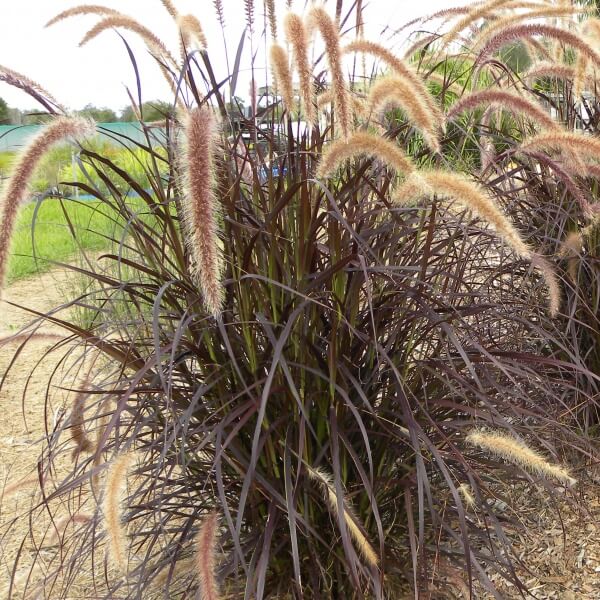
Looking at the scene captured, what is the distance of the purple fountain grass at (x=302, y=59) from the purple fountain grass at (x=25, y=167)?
0.47 metres

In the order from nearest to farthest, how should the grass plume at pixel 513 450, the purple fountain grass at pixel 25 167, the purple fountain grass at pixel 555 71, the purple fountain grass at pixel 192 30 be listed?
the purple fountain grass at pixel 25 167 → the grass plume at pixel 513 450 → the purple fountain grass at pixel 192 30 → the purple fountain grass at pixel 555 71

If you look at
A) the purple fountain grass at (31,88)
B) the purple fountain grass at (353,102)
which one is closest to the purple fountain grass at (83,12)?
the purple fountain grass at (31,88)

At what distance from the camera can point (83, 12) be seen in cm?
196

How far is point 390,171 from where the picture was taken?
211 centimetres

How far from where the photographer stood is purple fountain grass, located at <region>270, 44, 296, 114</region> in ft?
5.27

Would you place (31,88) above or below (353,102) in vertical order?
above

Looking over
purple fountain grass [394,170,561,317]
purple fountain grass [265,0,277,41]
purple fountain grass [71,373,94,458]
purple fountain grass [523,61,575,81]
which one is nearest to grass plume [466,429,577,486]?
purple fountain grass [394,170,561,317]

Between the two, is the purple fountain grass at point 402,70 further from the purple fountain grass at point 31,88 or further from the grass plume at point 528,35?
the purple fountain grass at point 31,88

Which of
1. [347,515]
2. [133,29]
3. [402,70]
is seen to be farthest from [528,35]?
[347,515]

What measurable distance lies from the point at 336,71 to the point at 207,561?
1082 millimetres

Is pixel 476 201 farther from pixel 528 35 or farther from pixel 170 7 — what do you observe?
pixel 170 7

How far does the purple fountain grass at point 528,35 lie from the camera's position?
83.0 inches

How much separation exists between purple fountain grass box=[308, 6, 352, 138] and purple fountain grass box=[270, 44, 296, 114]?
129 millimetres

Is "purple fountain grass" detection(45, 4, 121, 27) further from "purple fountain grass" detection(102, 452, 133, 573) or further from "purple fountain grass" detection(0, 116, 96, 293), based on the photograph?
"purple fountain grass" detection(102, 452, 133, 573)
